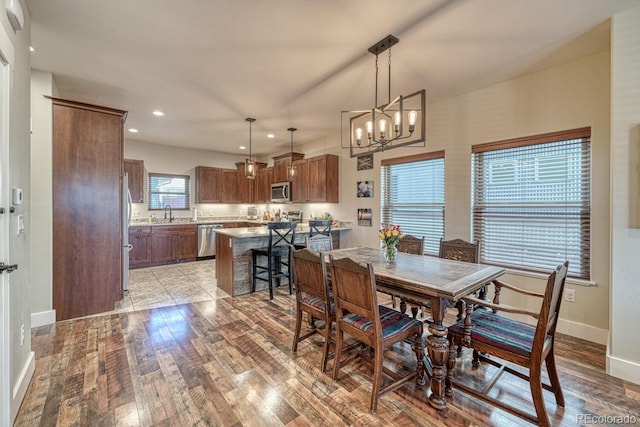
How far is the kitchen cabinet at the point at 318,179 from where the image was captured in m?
5.38

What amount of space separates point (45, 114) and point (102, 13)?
161 centimetres

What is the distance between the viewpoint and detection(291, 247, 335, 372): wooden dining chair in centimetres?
215

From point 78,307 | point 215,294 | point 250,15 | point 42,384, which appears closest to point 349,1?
point 250,15

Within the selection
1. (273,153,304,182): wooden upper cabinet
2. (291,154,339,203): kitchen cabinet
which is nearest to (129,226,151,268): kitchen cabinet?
(273,153,304,182): wooden upper cabinet

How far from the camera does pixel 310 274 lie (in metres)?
2.26

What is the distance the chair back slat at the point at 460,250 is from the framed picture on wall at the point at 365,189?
6.76ft

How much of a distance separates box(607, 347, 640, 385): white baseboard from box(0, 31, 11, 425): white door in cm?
403

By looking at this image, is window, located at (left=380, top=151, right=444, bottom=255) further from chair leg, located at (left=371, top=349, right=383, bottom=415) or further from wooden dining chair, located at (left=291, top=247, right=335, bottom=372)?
chair leg, located at (left=371, top=349, right=383, bottom=415)

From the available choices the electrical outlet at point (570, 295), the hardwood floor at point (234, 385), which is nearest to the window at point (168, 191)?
the hardwood floor at point (234, 385)

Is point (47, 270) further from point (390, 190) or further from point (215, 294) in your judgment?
point (390, 190)

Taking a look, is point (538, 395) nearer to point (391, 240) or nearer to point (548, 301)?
point (548, 301)

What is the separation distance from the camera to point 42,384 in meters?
2.00

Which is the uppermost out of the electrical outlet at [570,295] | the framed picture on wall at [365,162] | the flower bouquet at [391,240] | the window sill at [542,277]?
the framed picture on wall at [365,162]

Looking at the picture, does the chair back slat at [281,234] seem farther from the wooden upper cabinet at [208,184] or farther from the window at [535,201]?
the wooden upper cabinet at [208,184]
